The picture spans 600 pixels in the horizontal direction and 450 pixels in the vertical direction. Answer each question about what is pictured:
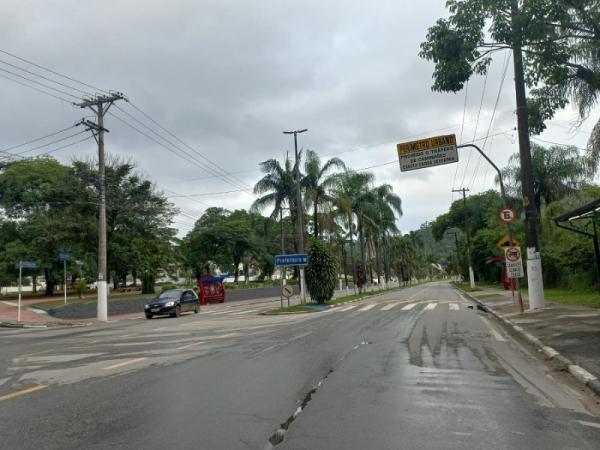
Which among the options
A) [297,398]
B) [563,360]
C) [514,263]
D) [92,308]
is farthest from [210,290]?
[297,398]

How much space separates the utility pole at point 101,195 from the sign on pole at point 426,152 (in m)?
16.0

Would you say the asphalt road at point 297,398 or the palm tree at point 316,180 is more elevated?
the palm tree at point 316,180

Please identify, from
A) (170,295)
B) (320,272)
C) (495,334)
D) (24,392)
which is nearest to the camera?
(24,392)

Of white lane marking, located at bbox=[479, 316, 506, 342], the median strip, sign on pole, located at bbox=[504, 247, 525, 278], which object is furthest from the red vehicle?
the median strip

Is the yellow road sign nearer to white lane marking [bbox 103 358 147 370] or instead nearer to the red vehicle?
white lane marking [bbox 103 358 147 370]

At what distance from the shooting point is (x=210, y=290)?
42812 mm

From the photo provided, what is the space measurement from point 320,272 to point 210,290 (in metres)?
14.1

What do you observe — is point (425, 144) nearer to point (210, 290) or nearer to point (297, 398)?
point (297, 398)

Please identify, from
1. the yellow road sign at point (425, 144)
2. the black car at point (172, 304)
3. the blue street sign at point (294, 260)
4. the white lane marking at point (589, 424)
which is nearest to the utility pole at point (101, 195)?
the black car at point (172, 304)

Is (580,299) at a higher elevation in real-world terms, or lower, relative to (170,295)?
lower

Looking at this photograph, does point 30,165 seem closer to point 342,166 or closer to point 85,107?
point 85,107

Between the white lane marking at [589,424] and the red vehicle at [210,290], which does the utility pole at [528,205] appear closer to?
the white lane marking at [589,424]

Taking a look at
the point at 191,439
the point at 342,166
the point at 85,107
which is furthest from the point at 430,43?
the point at 342,166

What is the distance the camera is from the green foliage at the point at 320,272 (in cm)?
3175
